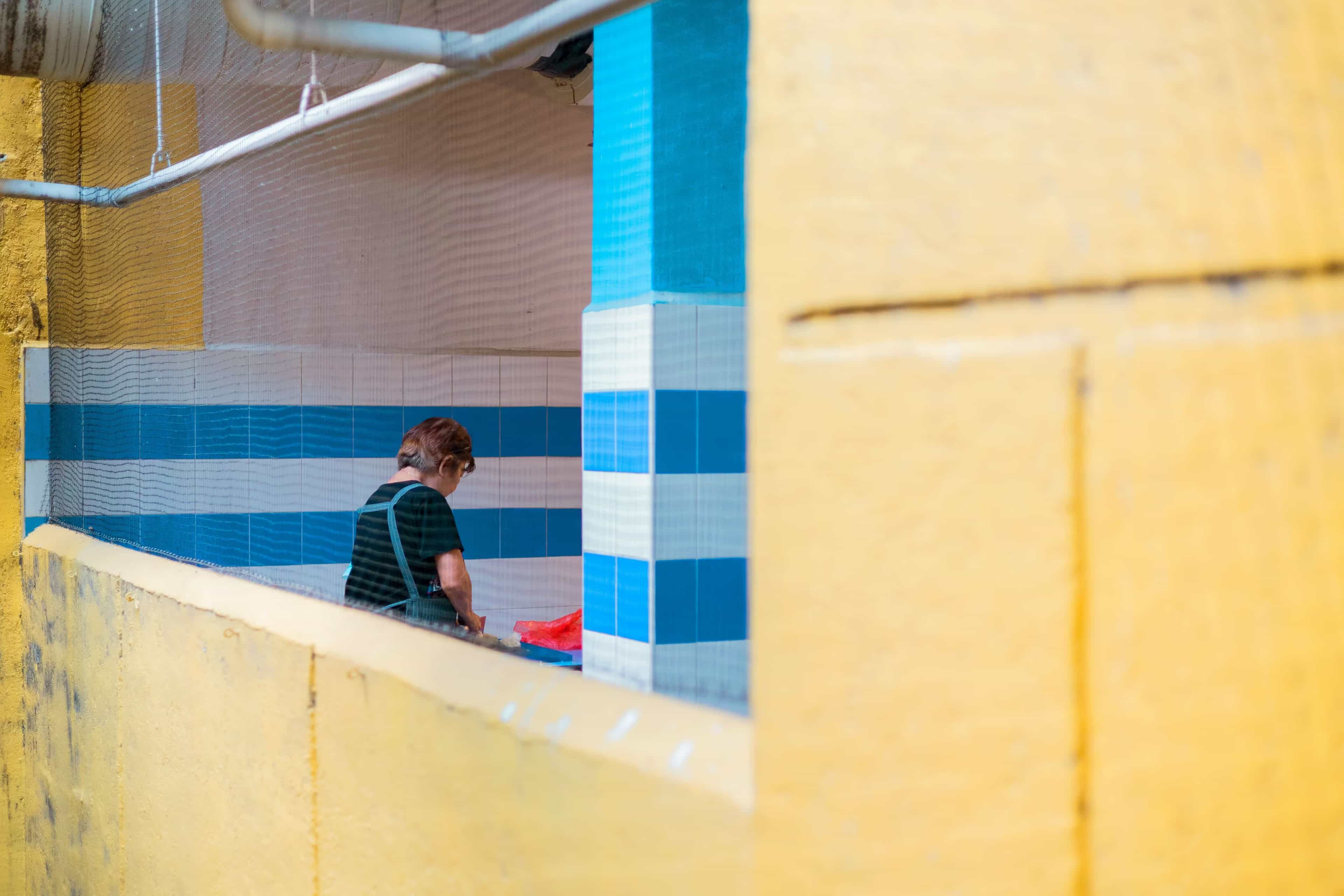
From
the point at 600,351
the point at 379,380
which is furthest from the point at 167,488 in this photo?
the point at 600,351

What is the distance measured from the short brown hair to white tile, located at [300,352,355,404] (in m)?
1.35

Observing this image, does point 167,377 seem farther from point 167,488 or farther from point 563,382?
point 563,382

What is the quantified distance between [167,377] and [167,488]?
512 mm

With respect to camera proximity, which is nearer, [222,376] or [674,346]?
[674,346]

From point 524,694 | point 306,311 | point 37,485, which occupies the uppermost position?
point 306,311

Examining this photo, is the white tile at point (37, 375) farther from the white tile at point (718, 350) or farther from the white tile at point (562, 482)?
the white tile at point (718, 350)

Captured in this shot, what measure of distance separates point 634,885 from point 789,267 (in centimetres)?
54

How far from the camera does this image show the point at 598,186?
266 centimetres

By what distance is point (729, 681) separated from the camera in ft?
3.71

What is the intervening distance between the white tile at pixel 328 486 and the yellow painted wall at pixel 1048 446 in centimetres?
371

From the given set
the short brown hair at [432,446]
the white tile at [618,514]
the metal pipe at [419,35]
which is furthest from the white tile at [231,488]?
the metal pipe at [419,35]

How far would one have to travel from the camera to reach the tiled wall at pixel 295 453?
3498 millimetres

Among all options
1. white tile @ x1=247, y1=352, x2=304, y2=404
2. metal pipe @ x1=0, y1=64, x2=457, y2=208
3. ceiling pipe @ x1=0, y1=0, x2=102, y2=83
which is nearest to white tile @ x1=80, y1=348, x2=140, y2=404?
metal pipe @ x1=0, y1=64, x2=457, y2=208

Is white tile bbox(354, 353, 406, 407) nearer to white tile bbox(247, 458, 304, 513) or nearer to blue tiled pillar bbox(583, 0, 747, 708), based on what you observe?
white tile bbox(247, 458, 304, 513)
